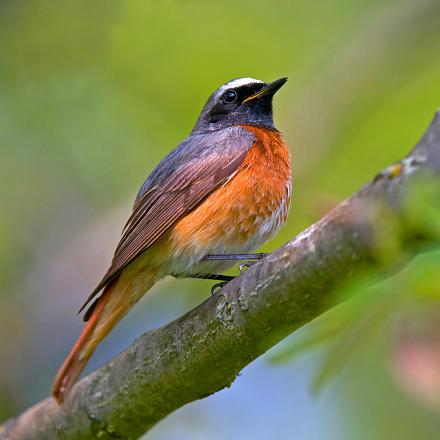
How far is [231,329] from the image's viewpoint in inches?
146

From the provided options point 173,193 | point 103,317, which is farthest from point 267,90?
point 103,317

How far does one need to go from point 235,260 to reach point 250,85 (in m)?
1.77

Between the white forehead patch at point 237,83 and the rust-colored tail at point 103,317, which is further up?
the white forehead patch at point 237,83

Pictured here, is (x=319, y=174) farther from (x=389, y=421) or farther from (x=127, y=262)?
(x=127, y=262)

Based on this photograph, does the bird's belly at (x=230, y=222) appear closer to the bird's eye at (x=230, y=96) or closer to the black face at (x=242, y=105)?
the black face at (x=242, y=105)

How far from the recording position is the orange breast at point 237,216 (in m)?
5.17

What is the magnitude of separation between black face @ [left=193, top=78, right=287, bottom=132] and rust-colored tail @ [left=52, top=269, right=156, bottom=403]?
1645mm

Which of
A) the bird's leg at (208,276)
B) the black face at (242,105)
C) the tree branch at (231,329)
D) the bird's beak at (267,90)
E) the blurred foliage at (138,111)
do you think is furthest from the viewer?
the blurred foliage at (138,111)

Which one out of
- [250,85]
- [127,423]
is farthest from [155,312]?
[127,423]

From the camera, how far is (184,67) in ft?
25.8

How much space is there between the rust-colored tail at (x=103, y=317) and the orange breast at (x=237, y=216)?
1.18 feet

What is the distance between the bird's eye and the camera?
6.46 m

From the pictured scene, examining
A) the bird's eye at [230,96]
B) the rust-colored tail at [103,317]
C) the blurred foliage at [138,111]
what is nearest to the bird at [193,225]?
the rust-colored tail at [103,317]

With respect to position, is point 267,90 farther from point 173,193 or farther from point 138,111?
point 138,111
